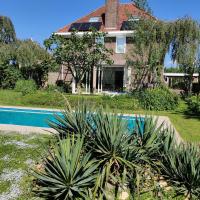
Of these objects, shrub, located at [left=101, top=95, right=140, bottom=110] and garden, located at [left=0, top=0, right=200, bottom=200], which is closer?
garden, located at [left=0, top=0, right=200, bottom=200]

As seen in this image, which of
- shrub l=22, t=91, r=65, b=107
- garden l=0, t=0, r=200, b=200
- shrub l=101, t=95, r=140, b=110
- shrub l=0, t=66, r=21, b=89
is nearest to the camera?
garden l=0, t=0, r=200, b=200

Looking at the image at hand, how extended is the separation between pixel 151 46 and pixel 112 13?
9.39 m

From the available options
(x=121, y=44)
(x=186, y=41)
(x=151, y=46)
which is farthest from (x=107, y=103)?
(x=121, y=44)

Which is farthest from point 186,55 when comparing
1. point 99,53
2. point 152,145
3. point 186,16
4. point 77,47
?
point 152,145

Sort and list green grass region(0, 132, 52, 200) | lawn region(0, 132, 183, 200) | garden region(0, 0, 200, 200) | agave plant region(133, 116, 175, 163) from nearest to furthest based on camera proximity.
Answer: garden region(0, 0, 200, 200), lawn region(0, 132, 183, 200), green grass region(0, 132, 52, 200), agave plant region(133, 116, 175, 163)

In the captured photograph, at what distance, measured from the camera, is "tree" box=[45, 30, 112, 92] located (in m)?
30.1

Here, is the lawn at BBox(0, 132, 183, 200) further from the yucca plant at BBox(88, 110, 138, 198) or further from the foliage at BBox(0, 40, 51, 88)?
the foliage at BBox(0, 40, 51, 88)

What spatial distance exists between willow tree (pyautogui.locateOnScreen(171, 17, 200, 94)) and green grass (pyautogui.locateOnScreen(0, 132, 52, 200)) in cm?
2088

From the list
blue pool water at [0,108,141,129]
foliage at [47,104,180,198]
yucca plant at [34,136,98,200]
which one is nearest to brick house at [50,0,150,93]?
blue pool water at [0,108,141,129]

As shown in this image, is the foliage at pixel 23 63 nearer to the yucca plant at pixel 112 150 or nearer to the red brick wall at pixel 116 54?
the red brick wall at pixel 116 54

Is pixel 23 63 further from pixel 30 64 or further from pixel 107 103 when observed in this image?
pixel 107 103

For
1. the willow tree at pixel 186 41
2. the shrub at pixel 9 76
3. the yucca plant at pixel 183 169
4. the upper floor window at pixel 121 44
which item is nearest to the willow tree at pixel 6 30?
the shrub at pixel 9 76

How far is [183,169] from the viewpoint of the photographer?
8.01 m

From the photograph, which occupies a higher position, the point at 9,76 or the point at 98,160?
the point at 9,76
